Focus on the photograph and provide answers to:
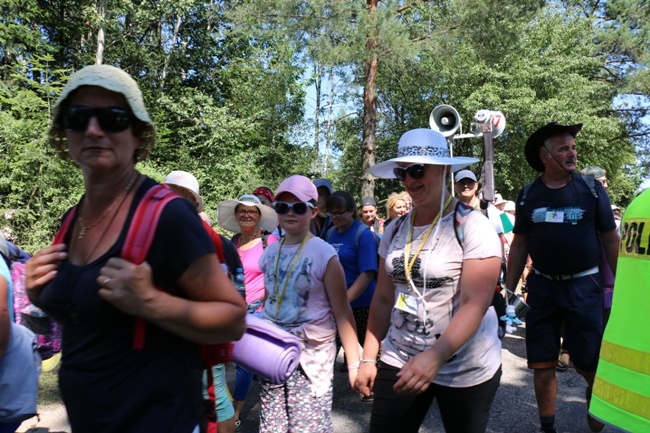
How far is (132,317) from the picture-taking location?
1.51 m

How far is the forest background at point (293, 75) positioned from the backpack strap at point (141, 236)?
1113 cm

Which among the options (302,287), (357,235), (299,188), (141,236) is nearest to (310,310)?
(302,287)

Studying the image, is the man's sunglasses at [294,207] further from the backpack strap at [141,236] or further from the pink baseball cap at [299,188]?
the backpack strap at [141,236]

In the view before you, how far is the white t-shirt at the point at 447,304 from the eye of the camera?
Result: 102 inches

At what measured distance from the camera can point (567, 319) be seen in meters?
4.09

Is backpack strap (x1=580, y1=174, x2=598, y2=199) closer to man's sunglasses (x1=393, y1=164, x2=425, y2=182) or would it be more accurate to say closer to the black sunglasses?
man's sunglasses (x1=393, y1=164, x2=425, y2=182)

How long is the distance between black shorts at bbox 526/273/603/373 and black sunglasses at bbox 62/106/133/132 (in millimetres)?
3453

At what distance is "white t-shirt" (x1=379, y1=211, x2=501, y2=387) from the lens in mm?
2600

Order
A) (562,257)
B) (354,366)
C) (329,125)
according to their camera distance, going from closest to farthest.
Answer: (354,366) → (562,257) → (329,125)

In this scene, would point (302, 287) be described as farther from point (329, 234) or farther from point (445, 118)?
point (445, 118)

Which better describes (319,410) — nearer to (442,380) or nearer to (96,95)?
(442,380)

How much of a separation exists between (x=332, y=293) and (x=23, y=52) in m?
18.2

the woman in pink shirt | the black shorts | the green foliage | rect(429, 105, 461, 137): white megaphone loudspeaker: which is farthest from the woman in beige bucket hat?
the green foliage

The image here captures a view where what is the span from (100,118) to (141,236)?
38cm
